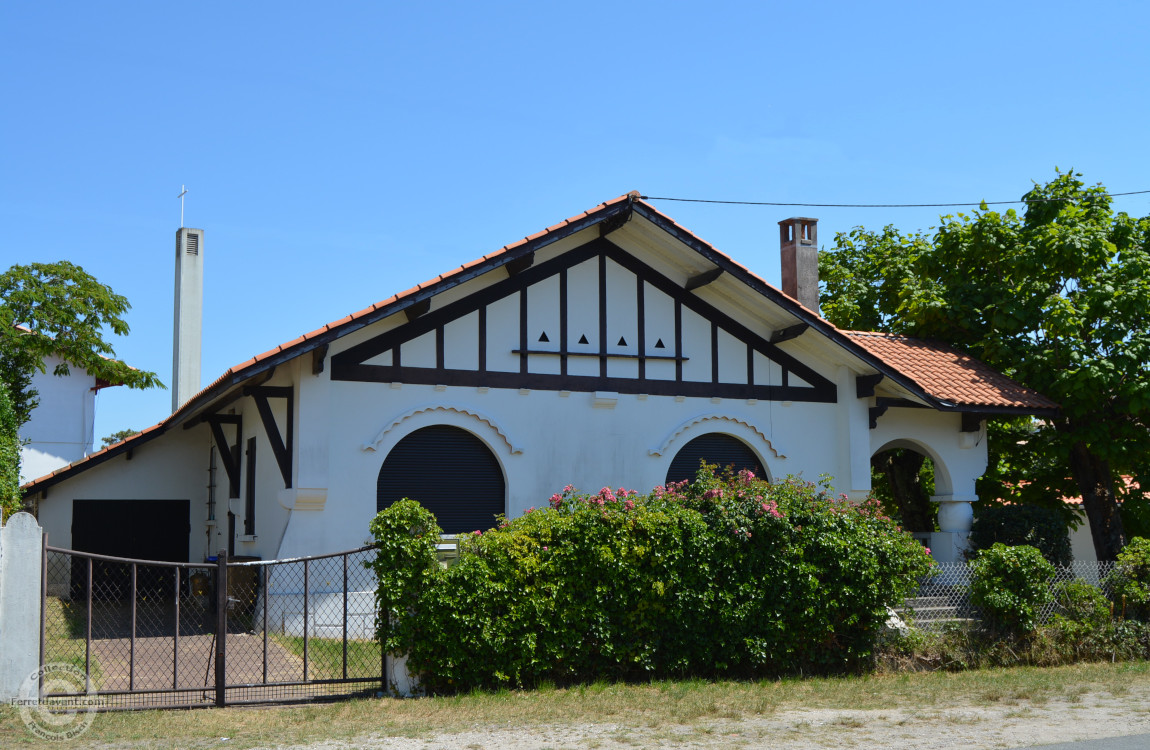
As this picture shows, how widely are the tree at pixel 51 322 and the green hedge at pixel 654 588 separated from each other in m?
18.5

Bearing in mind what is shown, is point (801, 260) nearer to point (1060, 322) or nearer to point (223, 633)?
point (1060, 322)

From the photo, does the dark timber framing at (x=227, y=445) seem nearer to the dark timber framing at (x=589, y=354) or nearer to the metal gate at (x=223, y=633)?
the metal gate at (x=223, y=633)

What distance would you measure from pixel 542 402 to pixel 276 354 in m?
4.17

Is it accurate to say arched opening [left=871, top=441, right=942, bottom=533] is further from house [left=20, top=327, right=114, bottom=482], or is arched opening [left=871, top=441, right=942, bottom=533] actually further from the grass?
house [left=20, top=327, right=114, bottom=482]

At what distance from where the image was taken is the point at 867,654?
12.5 metres

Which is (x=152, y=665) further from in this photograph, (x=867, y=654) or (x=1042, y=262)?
(x=1042, y=262)

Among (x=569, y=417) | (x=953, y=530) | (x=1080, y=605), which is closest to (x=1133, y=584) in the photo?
(x=1080, y=605)

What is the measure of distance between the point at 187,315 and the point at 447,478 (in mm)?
14534

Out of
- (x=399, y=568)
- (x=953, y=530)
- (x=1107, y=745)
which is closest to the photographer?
(x=1107, y=745)

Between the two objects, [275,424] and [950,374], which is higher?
[950,374]

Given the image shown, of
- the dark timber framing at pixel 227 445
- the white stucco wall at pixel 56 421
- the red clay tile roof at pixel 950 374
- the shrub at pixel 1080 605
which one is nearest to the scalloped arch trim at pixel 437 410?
the dark timber framing at pixel 227 445

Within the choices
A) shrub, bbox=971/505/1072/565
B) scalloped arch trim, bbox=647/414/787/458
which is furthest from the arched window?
shrub, bbox=971/505/1072/565

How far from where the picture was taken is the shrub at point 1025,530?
1595 centimetres

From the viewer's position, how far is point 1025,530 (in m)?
16.1
